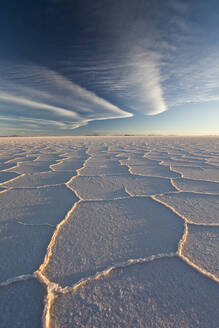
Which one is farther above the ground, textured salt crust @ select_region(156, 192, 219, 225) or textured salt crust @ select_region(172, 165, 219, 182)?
textured salt crust @ select_region(156, 192, 219, 225)

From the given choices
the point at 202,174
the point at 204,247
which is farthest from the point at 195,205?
the point at 202,174

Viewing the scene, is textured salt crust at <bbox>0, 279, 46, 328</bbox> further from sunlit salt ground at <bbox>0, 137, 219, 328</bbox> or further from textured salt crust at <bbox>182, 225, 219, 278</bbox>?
textured salt crust at <bbox>182, 225, 219, 278</bbox>

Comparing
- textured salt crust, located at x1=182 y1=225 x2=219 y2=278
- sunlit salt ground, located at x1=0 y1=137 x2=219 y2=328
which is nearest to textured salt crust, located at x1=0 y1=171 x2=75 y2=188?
sunlit salt ground, located at x1=0 y1=137 x2=219 y2=328

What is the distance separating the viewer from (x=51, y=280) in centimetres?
81

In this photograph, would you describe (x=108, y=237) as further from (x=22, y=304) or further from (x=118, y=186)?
(x=118, y=186)

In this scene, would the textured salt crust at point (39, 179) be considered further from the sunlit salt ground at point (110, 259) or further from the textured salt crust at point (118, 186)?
the sunlit salt ground at point (110, 259)

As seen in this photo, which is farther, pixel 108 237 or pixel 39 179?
pixel 39 179

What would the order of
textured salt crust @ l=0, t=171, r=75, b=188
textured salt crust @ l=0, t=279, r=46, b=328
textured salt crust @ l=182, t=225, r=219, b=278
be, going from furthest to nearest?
1. textured salt crust @ l=0, t=171, r=75, b=188
2. textured salt crust @ l=182, t=225, r=219, b=278
3. textured salt crust @ l=0, t=279, r=46, b=328

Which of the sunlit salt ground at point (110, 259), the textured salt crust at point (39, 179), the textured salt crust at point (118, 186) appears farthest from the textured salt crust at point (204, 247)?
the textured salt crust at point (39, 179)

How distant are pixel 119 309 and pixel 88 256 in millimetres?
318

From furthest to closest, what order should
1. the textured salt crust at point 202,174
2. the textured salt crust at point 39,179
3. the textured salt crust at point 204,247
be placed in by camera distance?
the textured salt crust at point 202,174
the textured salt crust at point 39,179
the textured salt crust at point 204,247

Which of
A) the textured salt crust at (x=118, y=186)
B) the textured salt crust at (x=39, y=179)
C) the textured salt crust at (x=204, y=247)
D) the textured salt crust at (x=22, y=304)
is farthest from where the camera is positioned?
the textured salt crust at (x=39, y=179)

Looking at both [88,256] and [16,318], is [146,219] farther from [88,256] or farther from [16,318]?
[16,318]

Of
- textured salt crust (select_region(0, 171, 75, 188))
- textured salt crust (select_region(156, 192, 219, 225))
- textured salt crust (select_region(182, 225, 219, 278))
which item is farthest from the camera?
textured salt crust (select_region(0, 171, 75, 188))
